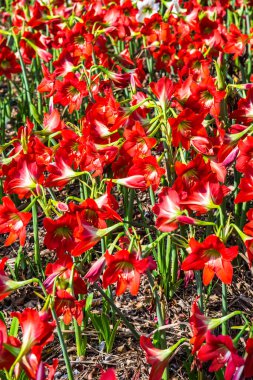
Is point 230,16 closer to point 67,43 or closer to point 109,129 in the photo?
point 67,43

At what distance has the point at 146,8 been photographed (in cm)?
402

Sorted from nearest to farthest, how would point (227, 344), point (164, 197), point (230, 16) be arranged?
point (227, 344), point (164, 197), point (230, 16)

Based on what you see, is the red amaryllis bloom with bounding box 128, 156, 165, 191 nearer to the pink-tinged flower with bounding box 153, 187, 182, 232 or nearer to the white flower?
the pink-tinged flower with bounding box 153, 187, 182, 232

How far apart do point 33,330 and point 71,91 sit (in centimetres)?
148

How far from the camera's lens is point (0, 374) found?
2109 millimetres

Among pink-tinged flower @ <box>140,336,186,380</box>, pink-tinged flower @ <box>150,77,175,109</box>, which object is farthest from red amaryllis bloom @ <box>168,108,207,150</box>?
pink-tinged flower @ <box>140,336,186,380</box>

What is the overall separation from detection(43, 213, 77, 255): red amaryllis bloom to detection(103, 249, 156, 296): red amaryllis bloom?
0.18 metres

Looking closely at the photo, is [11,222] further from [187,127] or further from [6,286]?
[187,127]

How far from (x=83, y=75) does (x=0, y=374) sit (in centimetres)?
144

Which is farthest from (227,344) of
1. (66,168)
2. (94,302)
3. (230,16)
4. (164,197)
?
(230,16)

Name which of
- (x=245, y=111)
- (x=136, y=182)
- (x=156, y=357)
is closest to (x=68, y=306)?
(x=156, y=357)

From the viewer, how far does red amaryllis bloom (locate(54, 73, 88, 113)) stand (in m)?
2.63

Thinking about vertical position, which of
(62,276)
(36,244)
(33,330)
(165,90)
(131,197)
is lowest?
(36,244)

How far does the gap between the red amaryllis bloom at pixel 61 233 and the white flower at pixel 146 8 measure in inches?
96.5
